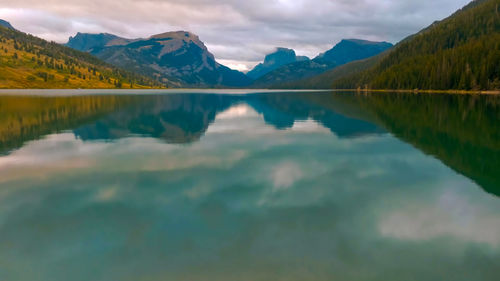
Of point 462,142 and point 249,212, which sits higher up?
point 462,142

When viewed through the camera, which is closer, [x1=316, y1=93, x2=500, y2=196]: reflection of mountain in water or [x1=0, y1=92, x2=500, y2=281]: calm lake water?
[x1=0, y1=92, x2=500, y2=281]: calm lake water

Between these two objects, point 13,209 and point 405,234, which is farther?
point 13,209

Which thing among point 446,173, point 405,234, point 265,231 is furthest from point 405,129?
point 265,231

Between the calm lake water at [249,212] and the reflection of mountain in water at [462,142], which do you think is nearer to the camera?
the calm lake water at [249,212]

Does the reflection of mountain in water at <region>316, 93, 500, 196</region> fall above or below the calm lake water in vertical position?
above

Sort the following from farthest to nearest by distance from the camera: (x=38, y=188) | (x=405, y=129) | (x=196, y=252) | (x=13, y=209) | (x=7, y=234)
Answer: (x=405, y=129) < (x=38, y=188) < (x=13, y=209) < (x=7, y=234) < (x=196, y=252)

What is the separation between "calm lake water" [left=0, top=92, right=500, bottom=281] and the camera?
425 inches

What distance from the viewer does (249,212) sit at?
51.2 feet

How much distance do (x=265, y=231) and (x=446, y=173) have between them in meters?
17.3

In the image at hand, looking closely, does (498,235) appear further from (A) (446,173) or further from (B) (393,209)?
(A) (446,173)

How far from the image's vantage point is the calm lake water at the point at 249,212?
1080 centimetres

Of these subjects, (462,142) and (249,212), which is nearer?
(249,212)

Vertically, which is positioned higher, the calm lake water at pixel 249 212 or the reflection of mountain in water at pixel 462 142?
the reflection of mountain in water at pixel 462 142

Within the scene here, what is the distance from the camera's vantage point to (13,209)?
15.9m
